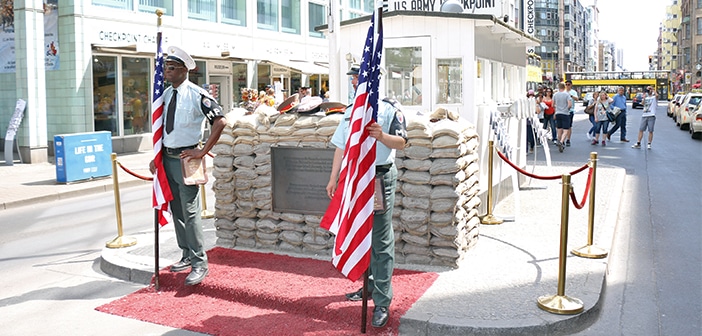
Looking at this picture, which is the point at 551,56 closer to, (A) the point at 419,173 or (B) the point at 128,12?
(B) the point at 128,12

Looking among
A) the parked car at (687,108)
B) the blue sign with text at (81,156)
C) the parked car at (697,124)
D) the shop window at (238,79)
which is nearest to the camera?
the blue sign with text at (81,156)

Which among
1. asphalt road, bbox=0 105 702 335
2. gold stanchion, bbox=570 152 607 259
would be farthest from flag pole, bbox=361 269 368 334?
gold stanchion, bbox=570 152 607 259

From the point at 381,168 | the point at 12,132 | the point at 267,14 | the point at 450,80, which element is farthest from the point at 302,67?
the point at 381,168

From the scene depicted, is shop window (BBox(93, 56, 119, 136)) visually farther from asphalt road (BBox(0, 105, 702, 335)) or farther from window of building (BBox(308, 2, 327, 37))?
window of building (BBox(308, 2, 327, 37))

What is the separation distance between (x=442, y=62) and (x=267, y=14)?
18.4 m

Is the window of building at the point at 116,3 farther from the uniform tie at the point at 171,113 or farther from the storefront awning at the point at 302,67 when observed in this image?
the uniform tie at the point at 171,113

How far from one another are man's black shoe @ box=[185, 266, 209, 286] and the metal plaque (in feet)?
4.15

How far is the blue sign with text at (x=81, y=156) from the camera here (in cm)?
1352

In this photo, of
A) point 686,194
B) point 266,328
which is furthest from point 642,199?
point 266,328

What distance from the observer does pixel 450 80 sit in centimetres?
1102

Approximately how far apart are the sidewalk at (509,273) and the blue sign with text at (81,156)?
20.1ft

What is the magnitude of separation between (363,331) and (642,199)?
26.4ft

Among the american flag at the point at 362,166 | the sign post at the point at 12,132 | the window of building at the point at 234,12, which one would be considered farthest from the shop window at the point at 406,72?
the window of building at the point at 234,12

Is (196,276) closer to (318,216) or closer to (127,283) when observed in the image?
(127,283)
